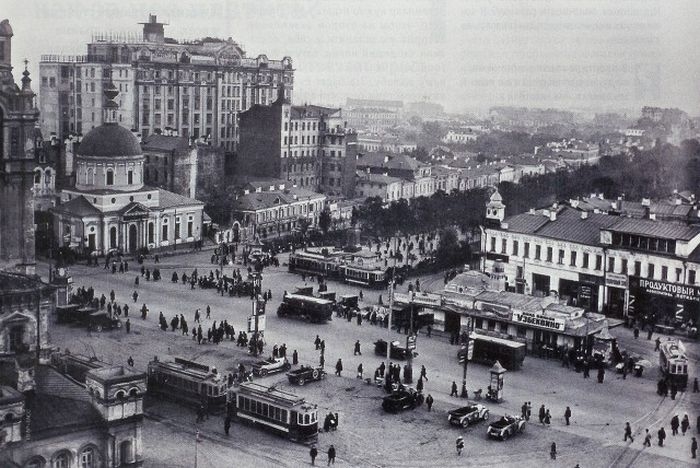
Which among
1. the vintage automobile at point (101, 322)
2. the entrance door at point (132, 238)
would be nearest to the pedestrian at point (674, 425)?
the vintage automobile at point (101, 322)

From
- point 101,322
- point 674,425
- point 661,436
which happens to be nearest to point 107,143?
point 101,322

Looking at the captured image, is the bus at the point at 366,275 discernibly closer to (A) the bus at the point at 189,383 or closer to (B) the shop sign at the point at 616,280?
(B) the shop sign at the point at 616,280

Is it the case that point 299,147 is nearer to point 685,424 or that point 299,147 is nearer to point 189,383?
point 189,383

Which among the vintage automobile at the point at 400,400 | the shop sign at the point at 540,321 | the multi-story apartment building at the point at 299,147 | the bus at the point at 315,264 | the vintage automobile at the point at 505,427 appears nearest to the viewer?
the vintage automobile at the point at 505,427

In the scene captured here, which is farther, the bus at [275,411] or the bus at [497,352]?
the bus at [497,352]

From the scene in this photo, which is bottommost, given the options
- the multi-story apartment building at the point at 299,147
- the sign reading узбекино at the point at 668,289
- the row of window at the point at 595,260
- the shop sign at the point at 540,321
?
the shop sign at the point at 540,321

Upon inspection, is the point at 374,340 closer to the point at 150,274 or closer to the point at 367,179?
the point at 150,274

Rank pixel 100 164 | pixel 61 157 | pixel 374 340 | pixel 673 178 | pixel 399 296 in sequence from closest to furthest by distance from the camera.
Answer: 1. pixel 374 340
2. pixel 399 296
3. pixel 100 164
4. pixel 61 157
5. pixel 673 178

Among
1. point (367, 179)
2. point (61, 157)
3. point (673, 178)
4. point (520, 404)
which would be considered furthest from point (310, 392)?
point (673, 178)
